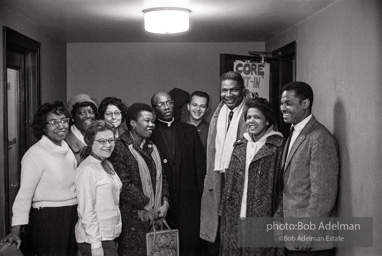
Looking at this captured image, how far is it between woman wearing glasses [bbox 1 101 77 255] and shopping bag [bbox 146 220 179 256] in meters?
0.51

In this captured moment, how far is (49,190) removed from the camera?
3.18m

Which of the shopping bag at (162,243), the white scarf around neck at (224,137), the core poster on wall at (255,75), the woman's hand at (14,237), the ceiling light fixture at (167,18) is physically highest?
the ceiling light fixture at (167,18)

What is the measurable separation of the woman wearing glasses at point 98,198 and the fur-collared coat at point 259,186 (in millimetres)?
793

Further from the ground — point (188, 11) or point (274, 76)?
point (188, 11)

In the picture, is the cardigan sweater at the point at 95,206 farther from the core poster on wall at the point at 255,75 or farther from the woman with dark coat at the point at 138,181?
the core poster on wall at the point at 255,75

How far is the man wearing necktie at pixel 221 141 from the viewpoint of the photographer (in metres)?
3.86

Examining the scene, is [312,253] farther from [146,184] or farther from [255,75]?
[255,75]

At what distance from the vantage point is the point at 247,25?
4.73 metres

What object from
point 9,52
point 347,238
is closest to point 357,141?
point 347,238

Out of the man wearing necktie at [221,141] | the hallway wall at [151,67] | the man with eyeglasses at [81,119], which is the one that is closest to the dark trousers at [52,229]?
the man with eyeglasses at [81,119]

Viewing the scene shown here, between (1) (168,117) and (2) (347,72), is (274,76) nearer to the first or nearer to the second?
(1) (168,117)

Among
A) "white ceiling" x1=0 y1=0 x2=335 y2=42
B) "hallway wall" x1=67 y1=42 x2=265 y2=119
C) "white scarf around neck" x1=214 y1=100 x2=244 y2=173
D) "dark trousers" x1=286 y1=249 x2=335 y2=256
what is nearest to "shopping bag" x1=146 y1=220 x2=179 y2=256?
"white scarf around neck" x1=214 y1=100 x2=244 y2=173

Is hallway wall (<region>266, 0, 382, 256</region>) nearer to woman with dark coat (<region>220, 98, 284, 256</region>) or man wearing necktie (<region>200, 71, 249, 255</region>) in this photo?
woman with dark coat (<region>220, 98, 284, 256</region>)

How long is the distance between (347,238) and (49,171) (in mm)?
1897
